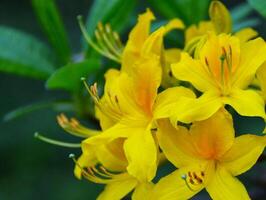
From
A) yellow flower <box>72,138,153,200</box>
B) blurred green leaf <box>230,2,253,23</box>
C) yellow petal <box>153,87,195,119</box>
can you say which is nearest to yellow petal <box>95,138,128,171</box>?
yellow flower <box>72,138,153,200</box>

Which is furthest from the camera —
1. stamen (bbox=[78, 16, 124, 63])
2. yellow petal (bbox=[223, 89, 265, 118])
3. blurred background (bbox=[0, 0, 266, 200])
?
blurred background (bbox=[0, 0, 266, 200])

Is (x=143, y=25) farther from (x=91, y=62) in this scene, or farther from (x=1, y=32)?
(x=1, y=32)

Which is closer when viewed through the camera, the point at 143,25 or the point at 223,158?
the point at 223,158

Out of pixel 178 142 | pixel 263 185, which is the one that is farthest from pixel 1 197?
pixel 178 142

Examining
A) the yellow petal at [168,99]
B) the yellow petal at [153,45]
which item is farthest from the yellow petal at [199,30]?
the yellow petal at [168,99]

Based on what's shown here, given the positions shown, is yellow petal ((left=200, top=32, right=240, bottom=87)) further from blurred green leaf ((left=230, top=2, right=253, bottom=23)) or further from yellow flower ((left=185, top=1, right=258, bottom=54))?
blurred green leaf ((left=230, top=2, right=253, bottom=23))

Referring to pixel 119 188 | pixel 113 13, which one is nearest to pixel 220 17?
pixel 113 13

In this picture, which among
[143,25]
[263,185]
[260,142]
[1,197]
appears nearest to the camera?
[260,142]

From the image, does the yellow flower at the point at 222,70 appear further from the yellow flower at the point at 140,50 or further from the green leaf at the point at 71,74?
the green leaf at the point at 71,74
